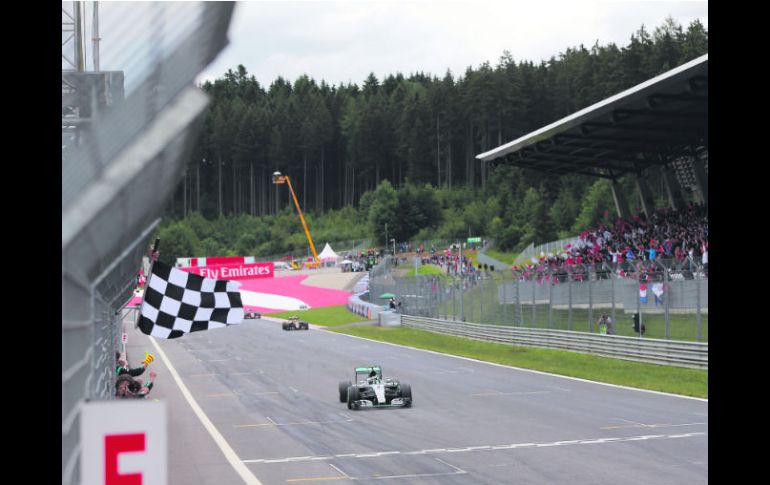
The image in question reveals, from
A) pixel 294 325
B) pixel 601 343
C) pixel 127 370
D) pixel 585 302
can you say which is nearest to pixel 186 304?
pixel 127 370

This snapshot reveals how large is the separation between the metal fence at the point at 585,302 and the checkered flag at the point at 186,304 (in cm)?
1891

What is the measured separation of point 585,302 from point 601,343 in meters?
1.30

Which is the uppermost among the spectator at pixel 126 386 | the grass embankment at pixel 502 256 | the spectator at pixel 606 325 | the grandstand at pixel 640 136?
the grandstand at pixel 640 136

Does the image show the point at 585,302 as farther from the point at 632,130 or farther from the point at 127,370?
the point at 127,370

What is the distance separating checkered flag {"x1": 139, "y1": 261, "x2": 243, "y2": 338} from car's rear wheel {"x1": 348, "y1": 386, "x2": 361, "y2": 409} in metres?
12.7

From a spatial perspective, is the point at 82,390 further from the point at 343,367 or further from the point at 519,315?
the point at 519,315

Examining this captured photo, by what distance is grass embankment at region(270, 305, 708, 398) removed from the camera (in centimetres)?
2300

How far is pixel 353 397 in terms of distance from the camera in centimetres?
1975

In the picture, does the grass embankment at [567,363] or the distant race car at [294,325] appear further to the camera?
the distant race car at [294,325]

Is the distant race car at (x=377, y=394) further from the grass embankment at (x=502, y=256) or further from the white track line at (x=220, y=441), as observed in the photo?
the grass embankment at (x=502, y=256)

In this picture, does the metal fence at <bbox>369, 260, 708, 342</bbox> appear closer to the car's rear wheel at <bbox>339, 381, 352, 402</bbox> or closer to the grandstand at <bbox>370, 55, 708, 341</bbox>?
the grandstand at <bbox>370, 55, 708, 341</bbox>

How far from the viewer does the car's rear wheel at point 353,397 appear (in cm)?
1973

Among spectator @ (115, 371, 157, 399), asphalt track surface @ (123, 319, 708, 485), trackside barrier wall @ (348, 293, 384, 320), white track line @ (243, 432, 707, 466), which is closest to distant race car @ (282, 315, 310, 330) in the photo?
trackside barrier wall @ (348, 293, 384, 320)

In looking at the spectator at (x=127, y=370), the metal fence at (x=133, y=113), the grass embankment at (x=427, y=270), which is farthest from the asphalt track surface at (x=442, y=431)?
the grass embankment at (x=427, y=270)
